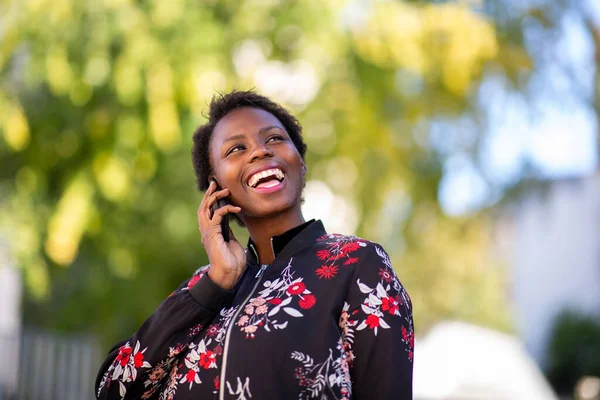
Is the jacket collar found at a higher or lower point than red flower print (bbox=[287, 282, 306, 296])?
higher

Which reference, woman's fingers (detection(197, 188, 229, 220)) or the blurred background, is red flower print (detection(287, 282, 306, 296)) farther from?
the blurred background

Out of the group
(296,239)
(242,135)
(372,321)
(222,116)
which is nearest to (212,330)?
(296,239)

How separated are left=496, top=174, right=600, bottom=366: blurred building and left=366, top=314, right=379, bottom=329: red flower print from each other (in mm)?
22650

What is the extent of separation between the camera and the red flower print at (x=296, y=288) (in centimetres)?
218

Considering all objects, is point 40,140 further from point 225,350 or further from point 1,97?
point 225,350

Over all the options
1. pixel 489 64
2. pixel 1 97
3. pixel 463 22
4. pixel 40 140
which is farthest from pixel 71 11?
pixel 489 64

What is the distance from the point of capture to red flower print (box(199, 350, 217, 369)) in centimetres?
219

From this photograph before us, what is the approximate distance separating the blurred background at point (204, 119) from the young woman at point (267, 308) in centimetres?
257

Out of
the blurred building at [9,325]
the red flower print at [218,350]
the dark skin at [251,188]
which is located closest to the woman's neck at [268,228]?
the dark skin at [251,188]

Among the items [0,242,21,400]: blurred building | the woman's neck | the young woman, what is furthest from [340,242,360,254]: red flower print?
[0,242,21,400]: blurred building

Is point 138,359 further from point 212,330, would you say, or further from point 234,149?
point 234,149

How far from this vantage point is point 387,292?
213 cm

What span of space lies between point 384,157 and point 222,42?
2.14 metres

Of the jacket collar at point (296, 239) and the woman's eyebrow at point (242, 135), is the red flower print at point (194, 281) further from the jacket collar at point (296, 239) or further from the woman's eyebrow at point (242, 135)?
the woman's eyebrow at point (242, 135)
